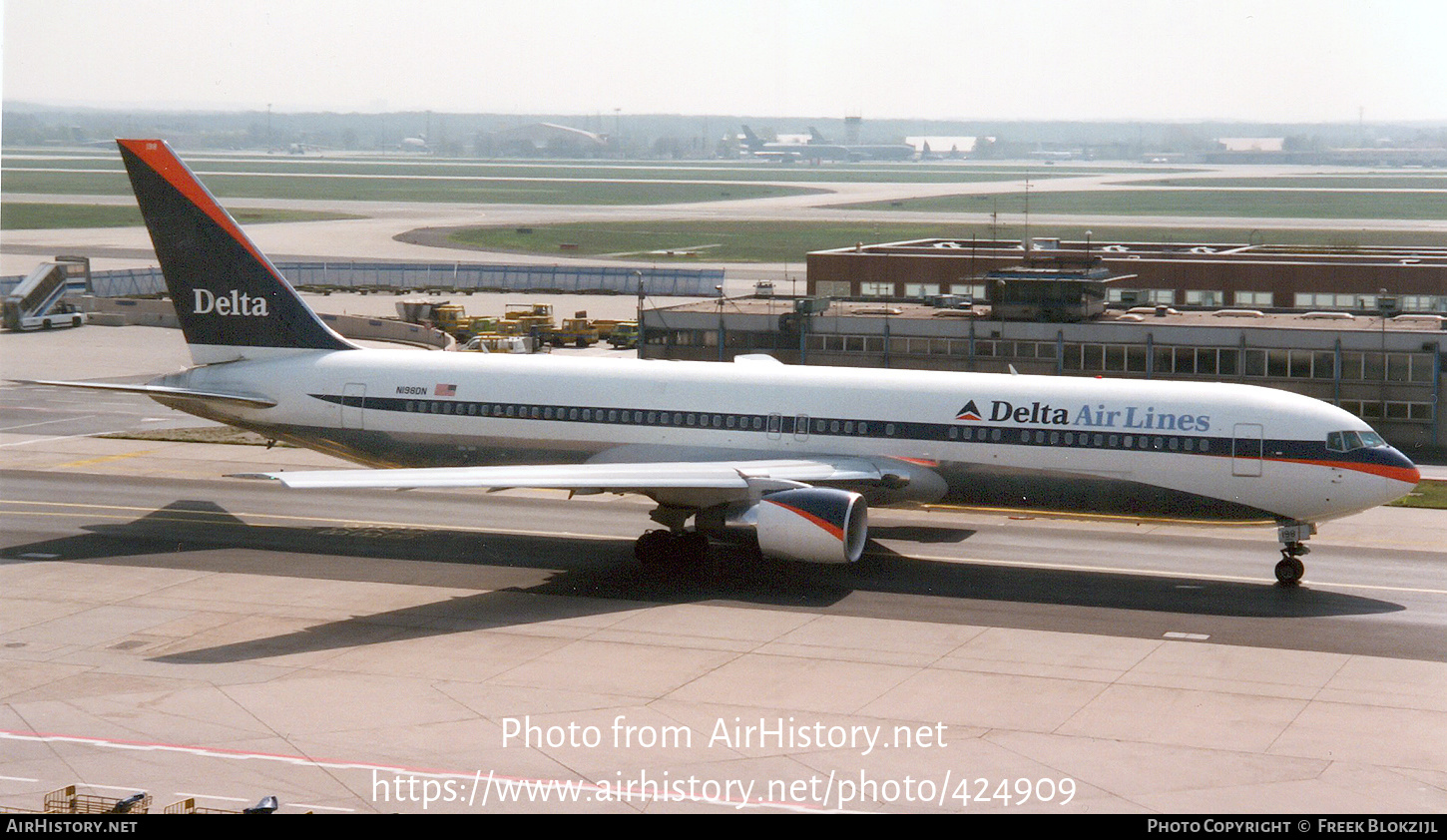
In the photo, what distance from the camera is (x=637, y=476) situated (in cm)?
3553

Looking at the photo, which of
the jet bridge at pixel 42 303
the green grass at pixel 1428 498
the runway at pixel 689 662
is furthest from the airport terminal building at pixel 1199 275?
the jet bridge at pixel 42 303

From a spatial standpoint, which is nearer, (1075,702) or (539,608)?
(1075,702)

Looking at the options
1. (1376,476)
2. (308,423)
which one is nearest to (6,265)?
(308,423)

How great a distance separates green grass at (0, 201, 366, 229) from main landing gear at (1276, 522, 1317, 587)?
158 m

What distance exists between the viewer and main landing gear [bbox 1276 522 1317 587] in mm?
35375

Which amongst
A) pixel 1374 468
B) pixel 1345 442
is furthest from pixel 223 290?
pixel 1374 468

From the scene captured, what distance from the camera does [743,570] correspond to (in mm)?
37062

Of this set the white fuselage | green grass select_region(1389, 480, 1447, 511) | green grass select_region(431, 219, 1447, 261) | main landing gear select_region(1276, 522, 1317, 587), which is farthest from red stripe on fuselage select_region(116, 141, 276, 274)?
green grass select_region(431, 219, 1447, 261)

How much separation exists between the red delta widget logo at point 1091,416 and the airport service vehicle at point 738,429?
5 centimetres

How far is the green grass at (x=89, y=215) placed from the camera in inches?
6777

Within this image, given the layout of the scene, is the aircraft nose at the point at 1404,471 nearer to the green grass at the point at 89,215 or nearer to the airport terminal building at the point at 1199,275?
the airport terminal building at the point at 1199,275

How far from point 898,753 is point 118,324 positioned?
8455cm

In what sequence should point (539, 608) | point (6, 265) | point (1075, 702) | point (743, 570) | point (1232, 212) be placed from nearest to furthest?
point (1075, 702)
point (539, 608)
point (743, 570)
point (6, 265)
point (1232, 212)

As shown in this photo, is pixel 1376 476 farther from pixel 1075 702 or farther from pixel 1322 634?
pixel 1075 702
